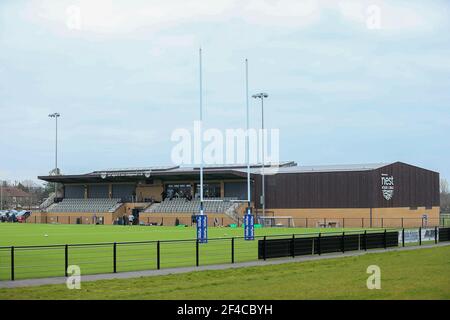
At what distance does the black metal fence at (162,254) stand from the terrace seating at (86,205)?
57.5 meters

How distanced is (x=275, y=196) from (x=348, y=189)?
878 centimetres

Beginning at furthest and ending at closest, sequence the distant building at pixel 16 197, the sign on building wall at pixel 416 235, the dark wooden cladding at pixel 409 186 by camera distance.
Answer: the distant building at pixel 16 197, the dark wooden cladding at pixel 409 186, the sign on building wall at pixel 416 235

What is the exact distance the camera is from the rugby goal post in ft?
250

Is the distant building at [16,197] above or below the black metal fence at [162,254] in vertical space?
below

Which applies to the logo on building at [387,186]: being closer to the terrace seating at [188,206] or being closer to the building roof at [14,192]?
the terrace seating at [188,206]

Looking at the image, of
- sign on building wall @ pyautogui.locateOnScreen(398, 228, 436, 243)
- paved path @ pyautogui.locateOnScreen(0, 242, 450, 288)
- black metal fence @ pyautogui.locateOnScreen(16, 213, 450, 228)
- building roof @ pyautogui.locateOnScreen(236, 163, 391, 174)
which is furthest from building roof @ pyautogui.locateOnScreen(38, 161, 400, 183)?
paved path @ pyautogui.locateOnScreen(0, 242, 450, 288)


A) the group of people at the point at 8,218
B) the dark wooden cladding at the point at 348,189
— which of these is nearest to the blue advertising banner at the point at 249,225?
the dark wooden cladding at the point at 348,189

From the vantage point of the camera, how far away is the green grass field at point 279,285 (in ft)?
52.5

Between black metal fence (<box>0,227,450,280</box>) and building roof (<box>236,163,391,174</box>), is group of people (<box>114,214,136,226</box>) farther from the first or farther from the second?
black metal fence (<box>0,227,450,280</box>)

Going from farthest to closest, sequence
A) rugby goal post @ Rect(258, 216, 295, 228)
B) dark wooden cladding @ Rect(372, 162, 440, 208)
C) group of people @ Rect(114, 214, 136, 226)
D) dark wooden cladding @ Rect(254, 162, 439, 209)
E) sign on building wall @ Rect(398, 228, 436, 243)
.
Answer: group of people @ Rect(114, 214, 136, 226) < rugby goal post @ Rect(258, 216, 295, 228) < dark wooden cladding @ Rect(372, 162, 440, 208) < dark wooden cladding @ Rect(254, 162, 439, 209) < sign on building wall @ Rect(398, 228, 436, 243)

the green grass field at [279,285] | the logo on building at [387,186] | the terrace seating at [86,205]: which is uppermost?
the logo on building at [387,186]

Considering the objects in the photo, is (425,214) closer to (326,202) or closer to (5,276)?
(326,202)

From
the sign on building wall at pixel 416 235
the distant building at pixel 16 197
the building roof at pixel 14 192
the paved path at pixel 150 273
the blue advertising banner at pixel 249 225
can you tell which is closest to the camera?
the paved path at pixel 150 273
